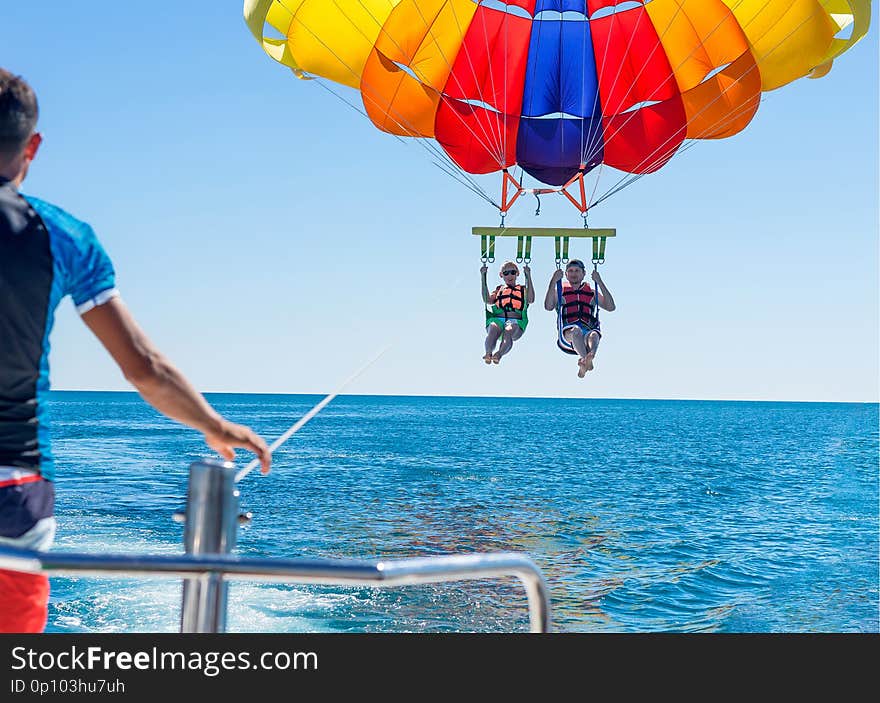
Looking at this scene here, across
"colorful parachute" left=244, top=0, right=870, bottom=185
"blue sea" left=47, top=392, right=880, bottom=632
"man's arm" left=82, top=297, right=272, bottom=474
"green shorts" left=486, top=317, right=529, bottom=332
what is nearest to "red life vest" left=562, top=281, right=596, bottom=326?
"green shorts" left=486, top=317, right=529, bottom=332

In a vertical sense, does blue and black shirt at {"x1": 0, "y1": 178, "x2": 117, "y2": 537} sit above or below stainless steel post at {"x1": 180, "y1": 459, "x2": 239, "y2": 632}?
above

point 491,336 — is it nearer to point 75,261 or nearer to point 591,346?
point 591,346

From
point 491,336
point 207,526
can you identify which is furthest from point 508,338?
point 207,526

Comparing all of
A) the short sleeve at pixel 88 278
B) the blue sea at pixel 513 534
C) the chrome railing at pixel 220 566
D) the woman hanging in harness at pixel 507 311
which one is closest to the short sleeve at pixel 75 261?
the short sleeve at pixel 88 278

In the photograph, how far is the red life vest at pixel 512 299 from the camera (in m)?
9.39

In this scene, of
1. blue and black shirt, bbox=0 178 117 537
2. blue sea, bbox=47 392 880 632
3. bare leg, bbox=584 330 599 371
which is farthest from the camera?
blue sea, bbox=47 392 880 632

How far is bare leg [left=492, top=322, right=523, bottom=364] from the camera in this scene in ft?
31.0

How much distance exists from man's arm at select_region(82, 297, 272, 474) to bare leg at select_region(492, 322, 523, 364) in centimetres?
761

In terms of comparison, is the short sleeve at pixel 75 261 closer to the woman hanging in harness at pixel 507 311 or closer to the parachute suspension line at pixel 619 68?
the woman hanging in harness at pixel 507 311

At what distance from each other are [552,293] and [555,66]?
324 centimetres

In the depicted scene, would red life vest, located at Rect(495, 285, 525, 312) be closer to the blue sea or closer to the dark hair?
the blue sea
